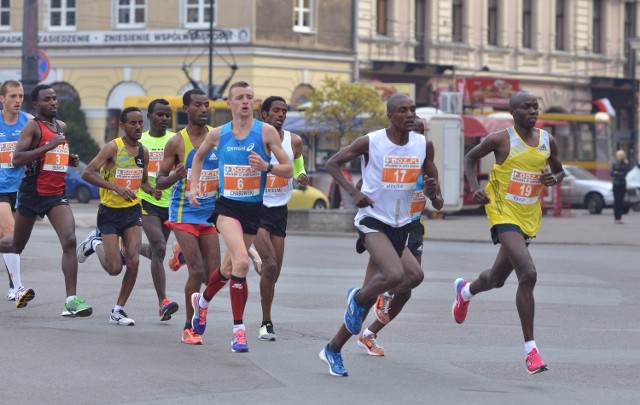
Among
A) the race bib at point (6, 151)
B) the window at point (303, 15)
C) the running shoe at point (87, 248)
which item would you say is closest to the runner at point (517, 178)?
the running shoe at point (87, 248)

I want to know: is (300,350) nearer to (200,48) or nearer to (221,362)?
(221,362)

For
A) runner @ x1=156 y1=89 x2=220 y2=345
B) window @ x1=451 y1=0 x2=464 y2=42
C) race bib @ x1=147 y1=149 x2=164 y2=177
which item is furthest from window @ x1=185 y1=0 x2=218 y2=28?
runner @ x1=156 y1=89 x2=220 y2=345

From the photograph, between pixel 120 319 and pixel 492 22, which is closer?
pixel 120 319

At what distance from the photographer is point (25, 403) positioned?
7930 millimetres

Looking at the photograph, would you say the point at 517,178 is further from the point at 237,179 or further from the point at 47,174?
the point at 47,174

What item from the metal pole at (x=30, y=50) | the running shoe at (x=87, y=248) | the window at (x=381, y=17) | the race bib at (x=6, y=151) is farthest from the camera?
the window at (x=381, y=17)

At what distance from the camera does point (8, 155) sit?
13.6 meters

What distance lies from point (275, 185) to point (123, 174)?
4.52 feet

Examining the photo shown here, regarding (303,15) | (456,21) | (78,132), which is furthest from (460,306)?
(456,21)

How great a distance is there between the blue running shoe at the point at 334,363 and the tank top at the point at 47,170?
3852 mm

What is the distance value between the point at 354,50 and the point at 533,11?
1058 cm

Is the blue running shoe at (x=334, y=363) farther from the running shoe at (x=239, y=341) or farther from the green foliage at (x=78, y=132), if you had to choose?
the green foliage at (x=78, y=132)

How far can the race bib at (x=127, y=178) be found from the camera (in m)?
12.3

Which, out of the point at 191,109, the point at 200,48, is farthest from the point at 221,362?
the point at 200,48
